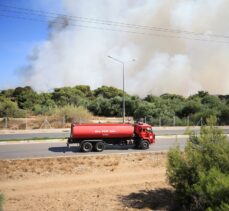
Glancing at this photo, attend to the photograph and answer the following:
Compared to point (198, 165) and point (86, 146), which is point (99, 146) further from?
point (198, 165)

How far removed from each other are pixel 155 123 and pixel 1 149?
81.8 feet

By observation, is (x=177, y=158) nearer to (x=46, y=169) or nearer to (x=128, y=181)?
(x=128, y=181)

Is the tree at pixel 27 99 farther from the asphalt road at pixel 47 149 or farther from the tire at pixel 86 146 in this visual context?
the tire at pixel 86 146

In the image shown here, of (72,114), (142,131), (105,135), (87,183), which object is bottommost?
(87,183)

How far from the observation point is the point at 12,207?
13.3 metres

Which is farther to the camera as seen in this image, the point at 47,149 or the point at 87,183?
the point at 47,149

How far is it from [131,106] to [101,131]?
3518 cm

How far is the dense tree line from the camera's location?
50056 millimetres

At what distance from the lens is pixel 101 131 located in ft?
79.6

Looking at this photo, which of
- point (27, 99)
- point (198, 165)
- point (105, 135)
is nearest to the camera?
point (198, 165)

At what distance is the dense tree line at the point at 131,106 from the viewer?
50.1 m

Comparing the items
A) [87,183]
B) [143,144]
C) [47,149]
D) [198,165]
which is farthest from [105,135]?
[198,165]

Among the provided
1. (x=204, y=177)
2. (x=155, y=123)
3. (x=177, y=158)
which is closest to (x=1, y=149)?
(x=177, y=158)

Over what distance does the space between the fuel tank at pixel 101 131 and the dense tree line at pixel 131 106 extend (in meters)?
22.6
